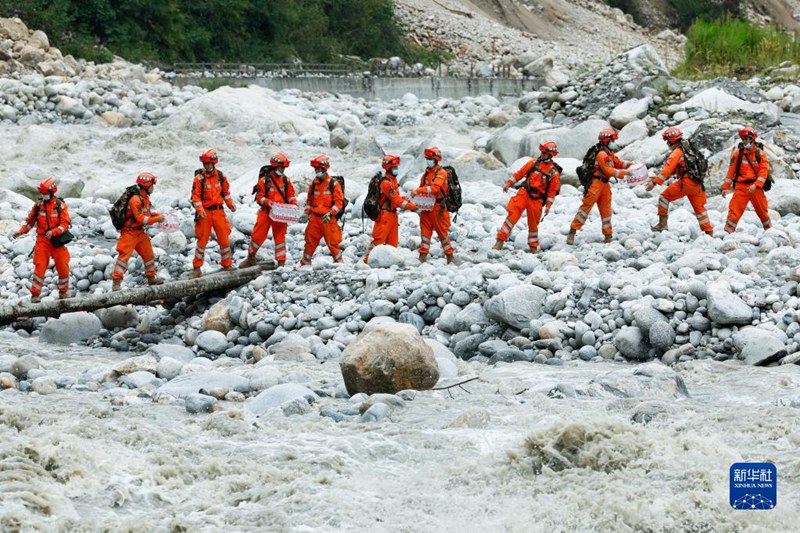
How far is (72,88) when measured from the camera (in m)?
22.9

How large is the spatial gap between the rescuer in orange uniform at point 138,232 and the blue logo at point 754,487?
285 inches

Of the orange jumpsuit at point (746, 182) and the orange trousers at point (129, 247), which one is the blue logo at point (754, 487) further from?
the orange trousers at point (129, 247)

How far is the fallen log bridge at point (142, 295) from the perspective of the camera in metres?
11.0

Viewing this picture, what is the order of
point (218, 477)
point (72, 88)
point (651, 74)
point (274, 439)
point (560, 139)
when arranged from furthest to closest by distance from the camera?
point (72, 88) < point (651, 74) < point (560, 139) < point (274, 439) < point (218, 477)

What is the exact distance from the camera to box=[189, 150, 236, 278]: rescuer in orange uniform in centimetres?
1196

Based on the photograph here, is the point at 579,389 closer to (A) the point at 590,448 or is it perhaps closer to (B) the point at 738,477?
(A) the point at 590,448

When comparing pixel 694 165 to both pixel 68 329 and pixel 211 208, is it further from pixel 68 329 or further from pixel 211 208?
pixel 68 329

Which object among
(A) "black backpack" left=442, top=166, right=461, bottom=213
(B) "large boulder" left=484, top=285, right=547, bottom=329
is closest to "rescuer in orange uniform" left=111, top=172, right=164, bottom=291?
(A) "black backpack" left=442, top=166, right=461, bottom=213

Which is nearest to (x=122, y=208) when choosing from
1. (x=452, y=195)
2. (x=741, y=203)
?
(x=452, y=195)

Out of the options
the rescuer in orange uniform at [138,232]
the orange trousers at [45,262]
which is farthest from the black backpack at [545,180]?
the orange trousers at [45,262]

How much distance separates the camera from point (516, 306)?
10.4m

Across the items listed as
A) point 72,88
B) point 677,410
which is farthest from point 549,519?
point 72,88

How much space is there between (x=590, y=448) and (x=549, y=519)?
807 millimetres

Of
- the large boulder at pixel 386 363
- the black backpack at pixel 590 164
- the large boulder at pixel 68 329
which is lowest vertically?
the large boulder at pixel 68 329
